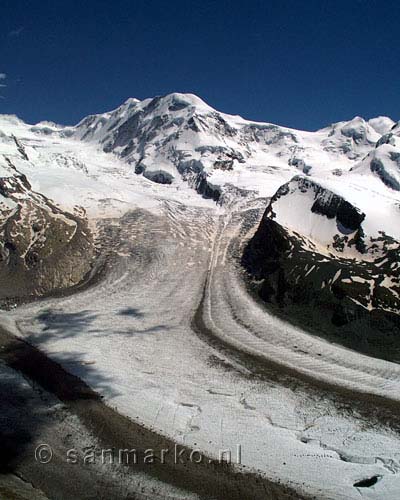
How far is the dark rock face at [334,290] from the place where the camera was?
46844mm

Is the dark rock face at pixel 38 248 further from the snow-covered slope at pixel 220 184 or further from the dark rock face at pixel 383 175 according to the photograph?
the dark rock face at pixel 383 175

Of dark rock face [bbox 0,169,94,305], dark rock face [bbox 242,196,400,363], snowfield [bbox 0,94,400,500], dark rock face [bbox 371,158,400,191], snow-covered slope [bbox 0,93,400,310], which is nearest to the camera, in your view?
snowfield [bbox 0,94,400,500]

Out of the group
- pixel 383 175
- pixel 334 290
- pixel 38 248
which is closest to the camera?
pixel 334 290

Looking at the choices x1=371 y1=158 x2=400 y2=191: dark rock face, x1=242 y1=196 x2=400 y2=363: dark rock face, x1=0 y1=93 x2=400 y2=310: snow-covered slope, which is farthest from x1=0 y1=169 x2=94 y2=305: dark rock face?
x1=371 y1=158 x2=400 y2=191: dark rock face

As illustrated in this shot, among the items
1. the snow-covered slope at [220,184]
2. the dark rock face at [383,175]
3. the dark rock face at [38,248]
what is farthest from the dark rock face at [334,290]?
the dark rock face at [383,175]

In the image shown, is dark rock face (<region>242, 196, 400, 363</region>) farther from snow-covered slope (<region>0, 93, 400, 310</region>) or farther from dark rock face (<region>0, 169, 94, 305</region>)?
dark rock face (<region>0, 169, 94, 305</region>)

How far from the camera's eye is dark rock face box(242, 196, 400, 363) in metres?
46.8

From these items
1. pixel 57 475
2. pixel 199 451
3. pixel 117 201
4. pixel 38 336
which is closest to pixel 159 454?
pixel 199 451

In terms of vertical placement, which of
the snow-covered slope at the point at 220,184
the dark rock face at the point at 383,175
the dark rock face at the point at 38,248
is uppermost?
the dark rock face at the point at 383,175

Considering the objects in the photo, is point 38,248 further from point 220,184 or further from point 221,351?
point 220,184

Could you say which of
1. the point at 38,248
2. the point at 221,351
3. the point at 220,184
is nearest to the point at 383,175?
the point at 220,184

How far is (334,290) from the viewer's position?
173ft

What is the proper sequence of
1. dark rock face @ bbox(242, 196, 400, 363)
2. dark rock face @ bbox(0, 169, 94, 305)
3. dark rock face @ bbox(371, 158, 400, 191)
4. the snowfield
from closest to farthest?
the snowfield < dark rock face @ bbox(242, 196, 400, 363) < dark rock face @ bbox(0, 169, 94, 305) < dark rock face @ bbox(371, 158, 400, 191)

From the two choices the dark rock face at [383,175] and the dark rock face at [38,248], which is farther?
the dark rock face at [383,175]
